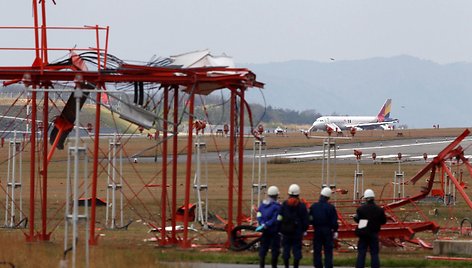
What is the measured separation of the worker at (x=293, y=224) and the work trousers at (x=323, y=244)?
1.40 ft

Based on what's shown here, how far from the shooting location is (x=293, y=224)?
83.5 feet

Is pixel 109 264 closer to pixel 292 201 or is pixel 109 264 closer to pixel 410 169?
pixel 292 201

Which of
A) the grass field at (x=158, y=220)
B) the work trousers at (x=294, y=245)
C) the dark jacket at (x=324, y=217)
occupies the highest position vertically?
the dark jacket at (x=324, y=217)

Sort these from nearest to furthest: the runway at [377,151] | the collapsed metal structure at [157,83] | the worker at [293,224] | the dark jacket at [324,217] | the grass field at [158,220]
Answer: the worker at [293,224] < the dark jacket at [324,217] < the grass field at [158,220] < the collapsed metal structure at [157,83] < the runway at [377,151]

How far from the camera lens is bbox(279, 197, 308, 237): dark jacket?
25.5 m

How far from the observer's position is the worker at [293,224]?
83.5ft

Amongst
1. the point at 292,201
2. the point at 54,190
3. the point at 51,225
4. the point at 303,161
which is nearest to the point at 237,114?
the point at 292,201

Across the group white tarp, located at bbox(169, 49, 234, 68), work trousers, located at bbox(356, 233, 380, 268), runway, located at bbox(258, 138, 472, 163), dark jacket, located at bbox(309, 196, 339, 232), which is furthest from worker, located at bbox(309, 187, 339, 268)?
runway, located at bbox(258, 138, 472, 163)

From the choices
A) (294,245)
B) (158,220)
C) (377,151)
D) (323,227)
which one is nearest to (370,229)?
(323,227)

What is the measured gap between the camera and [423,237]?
122 ft

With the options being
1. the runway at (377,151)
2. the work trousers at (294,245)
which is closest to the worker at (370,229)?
the work trousers at (294,245)

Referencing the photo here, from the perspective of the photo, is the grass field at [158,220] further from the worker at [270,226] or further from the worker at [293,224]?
the worker at [293,224]

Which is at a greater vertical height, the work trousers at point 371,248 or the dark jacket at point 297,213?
the dark jacket at point 297,213

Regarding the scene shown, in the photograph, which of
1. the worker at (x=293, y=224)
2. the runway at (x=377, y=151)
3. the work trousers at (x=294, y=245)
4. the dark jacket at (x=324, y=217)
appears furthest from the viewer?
the runway at (x=377, y=151)
